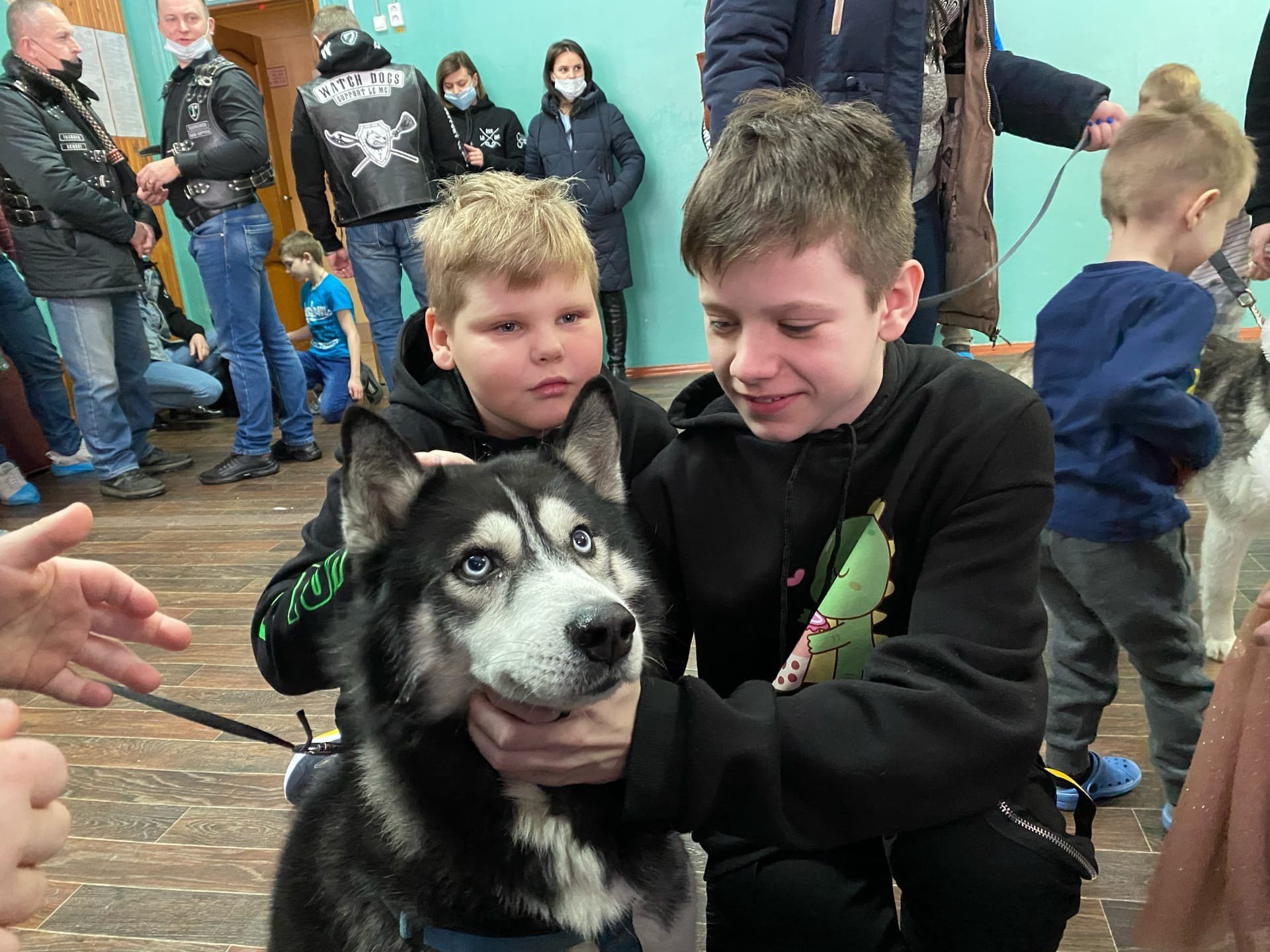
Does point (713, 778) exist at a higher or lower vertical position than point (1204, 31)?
lower

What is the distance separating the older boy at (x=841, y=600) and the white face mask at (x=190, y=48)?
4.63 m

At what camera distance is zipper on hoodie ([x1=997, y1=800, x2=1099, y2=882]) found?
4.22 ft

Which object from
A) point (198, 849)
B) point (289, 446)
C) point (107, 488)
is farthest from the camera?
point (289, 446)

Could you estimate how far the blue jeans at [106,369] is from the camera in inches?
192

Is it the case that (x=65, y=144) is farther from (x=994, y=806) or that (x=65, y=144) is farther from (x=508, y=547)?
(x=994, y=806)

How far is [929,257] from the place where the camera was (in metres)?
2.61

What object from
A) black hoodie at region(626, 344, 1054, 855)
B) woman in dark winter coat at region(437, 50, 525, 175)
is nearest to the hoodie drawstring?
black hoodie at region(626, 344, 1054, 855)

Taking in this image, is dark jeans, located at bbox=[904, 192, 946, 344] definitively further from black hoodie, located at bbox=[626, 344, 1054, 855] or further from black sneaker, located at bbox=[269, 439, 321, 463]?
black sneaker, located at bbox=[269, 439, 321, 463]

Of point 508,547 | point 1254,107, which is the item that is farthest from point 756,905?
point 1254,107

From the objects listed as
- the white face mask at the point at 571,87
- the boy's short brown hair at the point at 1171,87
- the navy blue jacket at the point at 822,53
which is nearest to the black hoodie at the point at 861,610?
the navy blue jacket at the point at 822,53

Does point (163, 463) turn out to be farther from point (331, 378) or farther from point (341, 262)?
point (341, 262)

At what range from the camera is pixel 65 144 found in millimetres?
4645

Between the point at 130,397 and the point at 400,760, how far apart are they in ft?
17.2

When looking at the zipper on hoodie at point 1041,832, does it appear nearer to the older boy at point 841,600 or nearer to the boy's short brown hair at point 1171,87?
the older boy at point 841,600
